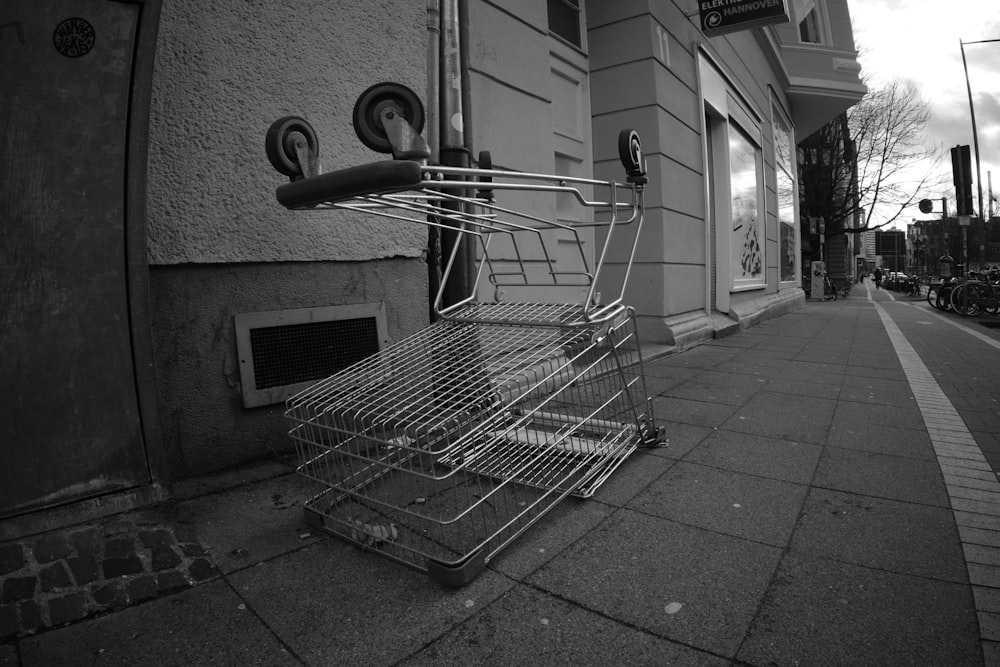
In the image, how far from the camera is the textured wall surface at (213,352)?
2.84 metres

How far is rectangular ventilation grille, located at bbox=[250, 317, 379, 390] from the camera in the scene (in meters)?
3.18

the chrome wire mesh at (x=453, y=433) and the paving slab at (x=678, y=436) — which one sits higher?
the chrome wire mesh at (x=453, y=433)

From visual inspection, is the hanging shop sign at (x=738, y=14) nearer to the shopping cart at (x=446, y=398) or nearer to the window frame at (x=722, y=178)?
the window frame at (x=722, y=178)

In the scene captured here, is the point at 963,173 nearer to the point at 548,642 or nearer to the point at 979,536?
the point at 979,536

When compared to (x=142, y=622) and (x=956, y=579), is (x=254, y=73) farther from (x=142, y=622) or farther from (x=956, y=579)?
(x=956, y=579)

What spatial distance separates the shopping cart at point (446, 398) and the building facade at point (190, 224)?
2.02ft

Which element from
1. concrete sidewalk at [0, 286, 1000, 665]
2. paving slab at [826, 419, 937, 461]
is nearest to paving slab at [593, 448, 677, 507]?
concrete sidewalk at [0, 286, 1000, 665]

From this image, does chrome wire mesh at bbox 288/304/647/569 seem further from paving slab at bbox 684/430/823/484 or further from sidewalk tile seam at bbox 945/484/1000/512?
sidewalk tile seam at bbox 945/484/1000/512

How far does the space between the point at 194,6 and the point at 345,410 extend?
2272 millimetres

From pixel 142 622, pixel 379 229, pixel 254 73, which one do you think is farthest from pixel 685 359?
pixel 142 622

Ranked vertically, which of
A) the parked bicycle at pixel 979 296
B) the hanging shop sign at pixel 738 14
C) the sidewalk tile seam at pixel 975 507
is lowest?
the sidewalk tile seam at pixel 975 507

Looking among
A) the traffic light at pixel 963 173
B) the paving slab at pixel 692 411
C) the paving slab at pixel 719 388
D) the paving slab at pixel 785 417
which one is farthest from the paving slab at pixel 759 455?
the traffic light at pixel 963 173

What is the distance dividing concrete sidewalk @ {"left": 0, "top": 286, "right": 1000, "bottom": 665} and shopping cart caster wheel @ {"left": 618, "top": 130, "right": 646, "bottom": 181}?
1482mm

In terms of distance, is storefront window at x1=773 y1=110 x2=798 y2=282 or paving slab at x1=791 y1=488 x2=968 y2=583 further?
storefront window at x1=773 y1=110 x2=798 y2=282
